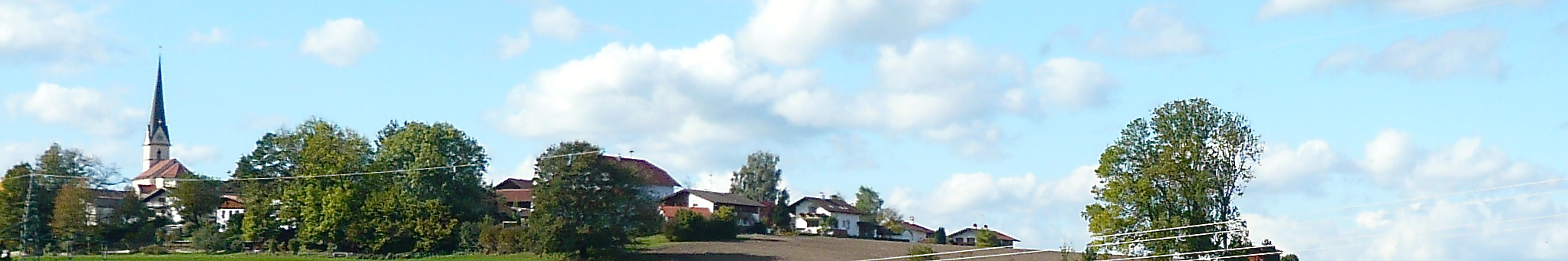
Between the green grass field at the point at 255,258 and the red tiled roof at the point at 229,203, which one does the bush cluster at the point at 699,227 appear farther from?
the red tiled roof at the point at 229,203

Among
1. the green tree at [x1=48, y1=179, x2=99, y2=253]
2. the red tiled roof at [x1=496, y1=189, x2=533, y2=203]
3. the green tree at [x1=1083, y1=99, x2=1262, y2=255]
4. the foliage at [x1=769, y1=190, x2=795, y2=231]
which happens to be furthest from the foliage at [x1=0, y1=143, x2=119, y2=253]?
the green tree at [x1=1083, y1=99, x2=1262, y2=255]

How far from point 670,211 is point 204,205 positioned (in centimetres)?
2966

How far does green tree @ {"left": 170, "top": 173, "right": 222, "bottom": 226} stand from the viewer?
95.9 m

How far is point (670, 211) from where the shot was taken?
10388 cm

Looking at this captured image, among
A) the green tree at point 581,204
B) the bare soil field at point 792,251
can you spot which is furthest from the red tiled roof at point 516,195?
the green tree at point 581,204

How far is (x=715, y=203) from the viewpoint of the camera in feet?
337

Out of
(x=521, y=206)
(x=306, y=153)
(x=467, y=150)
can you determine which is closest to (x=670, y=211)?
(x=521, y=206)

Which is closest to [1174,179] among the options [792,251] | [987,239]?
[792,251]

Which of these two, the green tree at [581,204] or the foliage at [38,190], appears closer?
the green tree at [581,204]

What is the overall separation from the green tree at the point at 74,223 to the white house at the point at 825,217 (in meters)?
45.0

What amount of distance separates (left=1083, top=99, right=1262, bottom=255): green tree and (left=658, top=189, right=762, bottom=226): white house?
157ft

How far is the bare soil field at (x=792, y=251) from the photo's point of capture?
68069 mm

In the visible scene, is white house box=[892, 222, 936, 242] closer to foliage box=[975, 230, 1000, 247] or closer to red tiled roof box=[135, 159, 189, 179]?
foliage box=[975, 230, 1000, 247]

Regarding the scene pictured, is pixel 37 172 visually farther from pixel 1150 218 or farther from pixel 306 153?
pixel 1150 218
